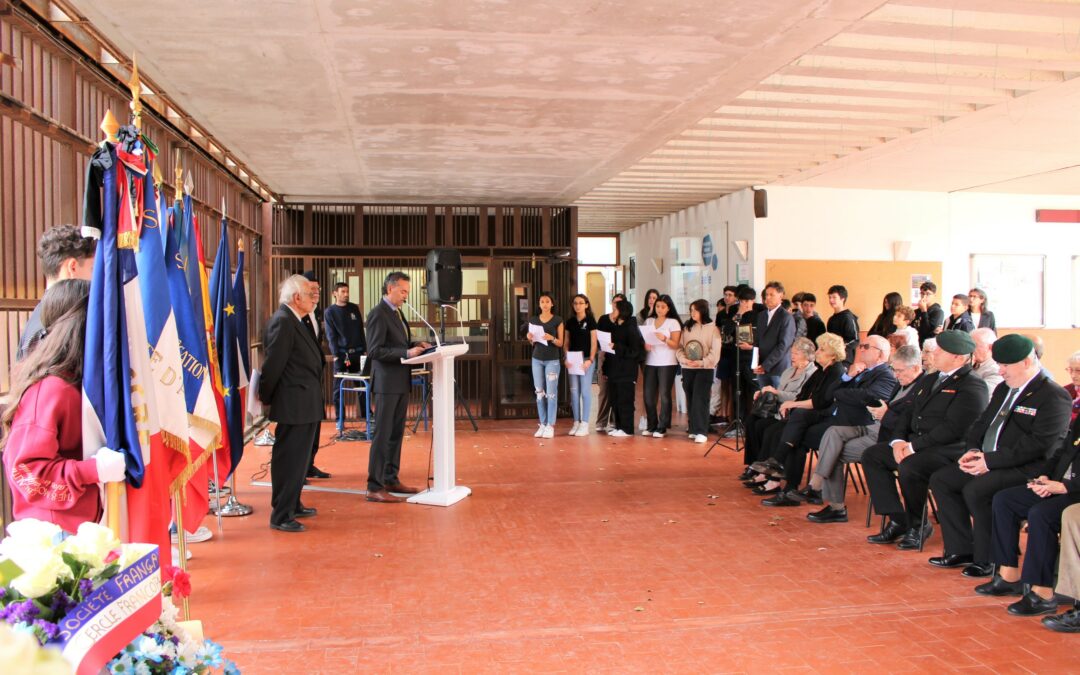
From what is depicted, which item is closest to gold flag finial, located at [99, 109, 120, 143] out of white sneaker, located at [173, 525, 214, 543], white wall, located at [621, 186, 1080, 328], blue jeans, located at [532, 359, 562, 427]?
white sneaker, located at [173, 525, 214, 543]

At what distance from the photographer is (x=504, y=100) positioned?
229 inches

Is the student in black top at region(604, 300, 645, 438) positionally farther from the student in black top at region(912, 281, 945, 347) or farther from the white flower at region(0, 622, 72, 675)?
the white flower at region(0, 622, 72, 675)

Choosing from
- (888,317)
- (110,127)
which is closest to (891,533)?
(888,317)

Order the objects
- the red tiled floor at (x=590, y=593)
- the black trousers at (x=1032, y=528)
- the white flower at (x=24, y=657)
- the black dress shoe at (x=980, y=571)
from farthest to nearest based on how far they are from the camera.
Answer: the black dress shoe at (x=980, y=571) → the black trousers at (x=1032, y=528) → the red tiled floor at (x=590, y=593) → the white flower at (x=24, y=657)

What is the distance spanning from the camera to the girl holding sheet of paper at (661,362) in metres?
9.19

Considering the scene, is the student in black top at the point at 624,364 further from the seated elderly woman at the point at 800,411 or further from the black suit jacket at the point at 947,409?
the black suit jacket at the point at 947,409

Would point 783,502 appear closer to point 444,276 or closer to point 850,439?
point 850,439

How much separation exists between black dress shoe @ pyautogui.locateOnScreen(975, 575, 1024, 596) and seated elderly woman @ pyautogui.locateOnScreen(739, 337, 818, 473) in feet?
7.47

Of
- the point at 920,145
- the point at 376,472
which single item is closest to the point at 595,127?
the point at 376,472

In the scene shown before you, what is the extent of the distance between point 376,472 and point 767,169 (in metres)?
5.96

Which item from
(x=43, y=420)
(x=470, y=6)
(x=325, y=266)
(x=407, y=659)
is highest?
(x=470, y=6)

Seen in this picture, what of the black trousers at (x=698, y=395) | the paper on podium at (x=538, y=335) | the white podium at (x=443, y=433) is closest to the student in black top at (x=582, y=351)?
the paper on podium at (x=538, y=335)

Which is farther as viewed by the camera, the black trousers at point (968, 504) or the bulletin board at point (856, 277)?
the bulletin board at point (856, 277)

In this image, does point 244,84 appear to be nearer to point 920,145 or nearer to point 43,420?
point 43,420
